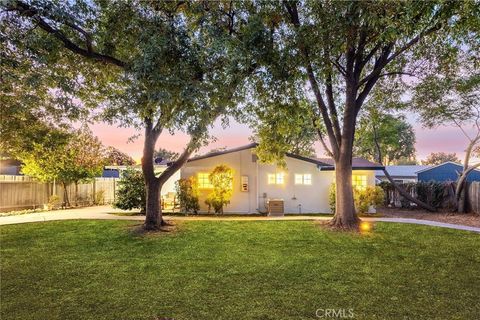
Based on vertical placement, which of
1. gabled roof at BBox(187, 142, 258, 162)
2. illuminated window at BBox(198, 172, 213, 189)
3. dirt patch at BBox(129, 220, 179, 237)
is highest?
gabled roof at BBox(187, 142, 258, 162)

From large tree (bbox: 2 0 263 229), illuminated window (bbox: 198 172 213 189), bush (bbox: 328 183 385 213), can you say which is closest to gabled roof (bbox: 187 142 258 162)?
illuminated window (bbox: 198 172 213 189)

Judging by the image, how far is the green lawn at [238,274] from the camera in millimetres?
4637

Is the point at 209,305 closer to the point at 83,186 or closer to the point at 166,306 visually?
the point at 166,306

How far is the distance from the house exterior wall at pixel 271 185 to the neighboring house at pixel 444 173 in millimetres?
18779

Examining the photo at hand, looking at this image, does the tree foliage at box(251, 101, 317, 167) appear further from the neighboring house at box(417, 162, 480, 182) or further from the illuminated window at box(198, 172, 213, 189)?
the neighboring house at box(417, 162, 480, 182)

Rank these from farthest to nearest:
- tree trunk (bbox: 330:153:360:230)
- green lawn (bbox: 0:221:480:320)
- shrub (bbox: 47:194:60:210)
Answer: shrub (bbox: 47:194:60:210), tree trunk (bbox: 330:153:360:230), green lawn (bbox: 0:221:480:320)

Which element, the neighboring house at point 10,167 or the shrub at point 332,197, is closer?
the shrub at point 332,197

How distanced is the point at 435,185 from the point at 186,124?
53.4 ft

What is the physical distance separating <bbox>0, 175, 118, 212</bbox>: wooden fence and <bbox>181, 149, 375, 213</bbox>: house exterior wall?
8.74m

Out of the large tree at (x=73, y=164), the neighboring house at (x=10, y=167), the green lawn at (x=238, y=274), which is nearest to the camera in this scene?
the green lawn at (x=238, y=274)

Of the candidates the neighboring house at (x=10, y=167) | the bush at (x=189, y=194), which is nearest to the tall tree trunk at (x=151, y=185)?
the bush at (x=189, y=194)

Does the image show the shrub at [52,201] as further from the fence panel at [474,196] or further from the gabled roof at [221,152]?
the fence panel at [474,196]

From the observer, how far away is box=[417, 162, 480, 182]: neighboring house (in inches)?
1188

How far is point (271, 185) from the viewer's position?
1645 centimetres
